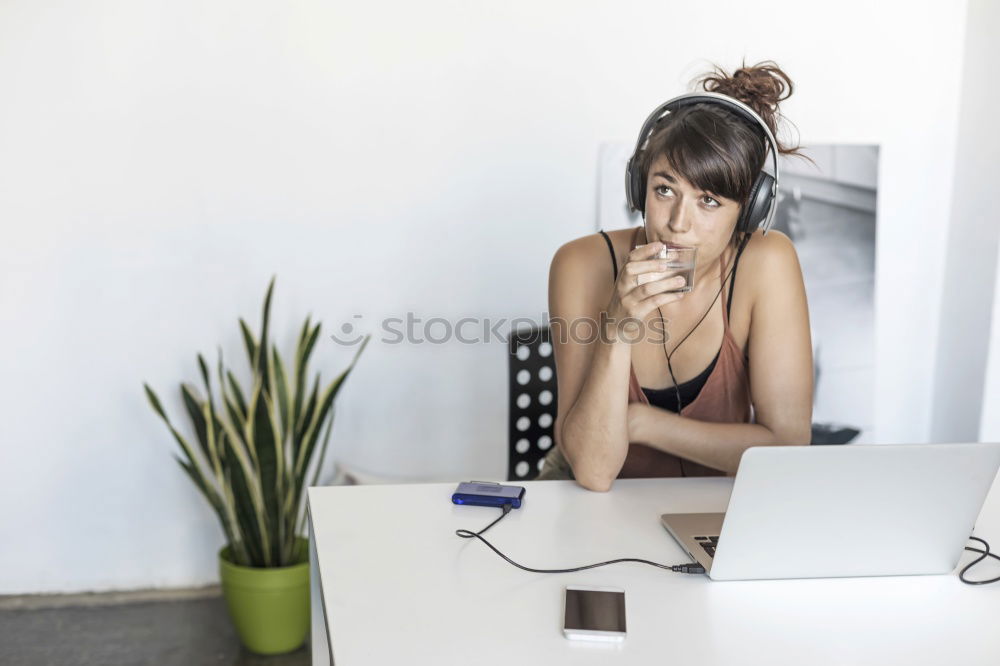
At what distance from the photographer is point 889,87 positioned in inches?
113

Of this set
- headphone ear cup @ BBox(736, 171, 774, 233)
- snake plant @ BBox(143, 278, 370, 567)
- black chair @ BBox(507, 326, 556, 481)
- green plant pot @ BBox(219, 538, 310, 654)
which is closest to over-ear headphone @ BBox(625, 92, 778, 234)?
headphone ear cup @ BBox(736, 171, 774, 233)

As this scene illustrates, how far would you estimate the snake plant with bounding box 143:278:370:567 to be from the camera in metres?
2.34

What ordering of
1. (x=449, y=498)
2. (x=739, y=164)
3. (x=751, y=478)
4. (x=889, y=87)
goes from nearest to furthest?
1. (x=751, y=478)
2. (x=449, y=498)
3. (x=739, y=164)
4. (x=889, y=87)

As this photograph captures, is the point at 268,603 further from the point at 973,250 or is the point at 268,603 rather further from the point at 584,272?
the point at 973,250

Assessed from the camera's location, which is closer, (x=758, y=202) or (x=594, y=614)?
(x=594, y=614)

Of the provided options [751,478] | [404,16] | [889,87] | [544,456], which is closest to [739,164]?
[751,478]

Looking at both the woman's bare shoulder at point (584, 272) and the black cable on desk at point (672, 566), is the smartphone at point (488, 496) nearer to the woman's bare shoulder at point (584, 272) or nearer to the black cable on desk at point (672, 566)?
the black cable on desk at point (672, 566)

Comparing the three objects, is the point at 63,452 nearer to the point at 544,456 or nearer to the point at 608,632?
the point at 544,456

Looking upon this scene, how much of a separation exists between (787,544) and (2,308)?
88.9 inches

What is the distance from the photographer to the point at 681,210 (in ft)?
5.25

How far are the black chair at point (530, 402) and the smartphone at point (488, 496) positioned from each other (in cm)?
61

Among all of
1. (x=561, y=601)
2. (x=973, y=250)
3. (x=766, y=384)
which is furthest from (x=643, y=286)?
(x=973, y=250)

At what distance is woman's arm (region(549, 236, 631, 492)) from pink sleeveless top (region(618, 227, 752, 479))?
110 mm

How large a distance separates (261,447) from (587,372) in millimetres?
990
